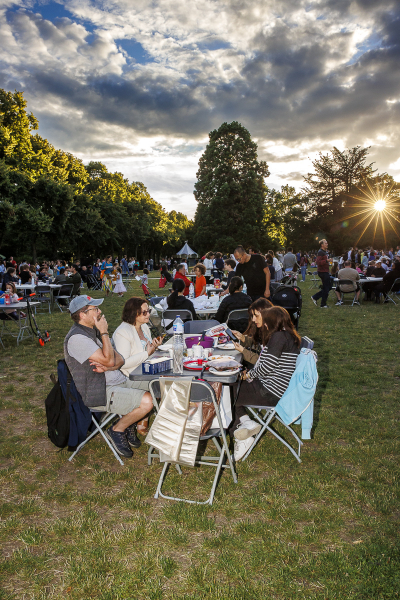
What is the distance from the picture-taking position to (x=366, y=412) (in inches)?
202

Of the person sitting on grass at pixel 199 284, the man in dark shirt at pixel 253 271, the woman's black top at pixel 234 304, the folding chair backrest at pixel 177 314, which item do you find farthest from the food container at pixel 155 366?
the person sitting on grass at pixel 199 284

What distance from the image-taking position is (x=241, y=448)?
3.90m

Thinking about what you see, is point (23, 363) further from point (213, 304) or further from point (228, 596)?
point (228, 596)

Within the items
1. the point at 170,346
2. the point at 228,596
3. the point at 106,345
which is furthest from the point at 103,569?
the point at 170,346

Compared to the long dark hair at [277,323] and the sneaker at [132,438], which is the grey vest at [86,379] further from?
the long dark hair at [277,323]

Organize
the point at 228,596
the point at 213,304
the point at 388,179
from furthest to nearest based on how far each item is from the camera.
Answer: the point at 388,179
the point at 213,304
the point at 228,596

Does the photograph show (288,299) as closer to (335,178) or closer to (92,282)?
(92,282)

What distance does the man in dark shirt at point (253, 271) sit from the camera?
8219 millimetres

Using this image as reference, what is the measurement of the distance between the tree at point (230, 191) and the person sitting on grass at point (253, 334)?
34851 millimetres

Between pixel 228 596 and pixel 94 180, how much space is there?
171 ft

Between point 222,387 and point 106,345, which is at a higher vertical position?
point 106,345

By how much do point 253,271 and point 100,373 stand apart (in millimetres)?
4964

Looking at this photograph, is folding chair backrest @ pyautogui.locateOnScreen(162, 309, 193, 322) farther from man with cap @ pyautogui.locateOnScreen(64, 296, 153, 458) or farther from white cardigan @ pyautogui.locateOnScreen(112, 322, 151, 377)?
man with cap @ pyautogui.locateOnScreen(64, 296, 153, 458)

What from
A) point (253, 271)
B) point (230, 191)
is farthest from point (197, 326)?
point (230, 191)
